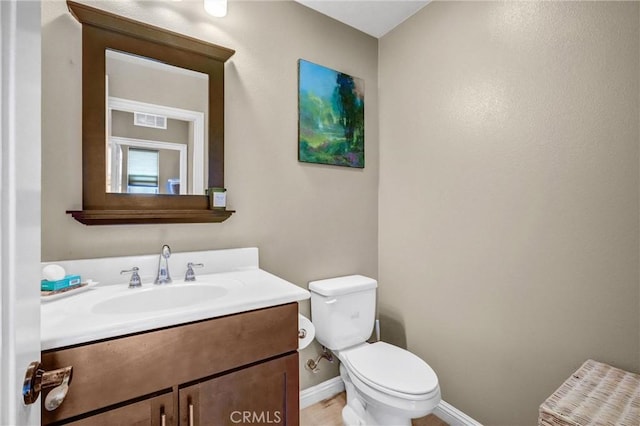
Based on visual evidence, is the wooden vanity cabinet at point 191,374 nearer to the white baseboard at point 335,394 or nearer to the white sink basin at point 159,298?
the white sink basin at point 159,298

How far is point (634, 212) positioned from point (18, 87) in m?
1.68

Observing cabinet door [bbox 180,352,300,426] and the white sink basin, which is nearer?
cabinet door [bbox 180,352,300,426]

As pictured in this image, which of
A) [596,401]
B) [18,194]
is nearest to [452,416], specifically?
[596,401]

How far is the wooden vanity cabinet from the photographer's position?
779 mm

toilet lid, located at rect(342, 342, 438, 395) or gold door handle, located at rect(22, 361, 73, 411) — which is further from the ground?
gold door handle, located at rect(22, 361, 73, 411)

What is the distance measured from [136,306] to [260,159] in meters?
0.89

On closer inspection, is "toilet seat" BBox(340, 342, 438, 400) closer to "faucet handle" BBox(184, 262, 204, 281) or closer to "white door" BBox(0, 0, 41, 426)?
"faucet handle" BBox(184, 262, 204, 281)

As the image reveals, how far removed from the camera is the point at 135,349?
0.83 metres

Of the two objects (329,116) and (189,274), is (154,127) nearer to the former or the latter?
(189,274)

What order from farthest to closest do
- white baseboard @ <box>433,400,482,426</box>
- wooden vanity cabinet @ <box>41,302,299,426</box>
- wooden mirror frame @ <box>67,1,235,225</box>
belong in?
white baseboard @ <box>433,400,482,426</box>, wooden mirror frame @ <box>67,1,235,225</box>, wooden vanity cabinet @ <box>41,302,299,426</box>

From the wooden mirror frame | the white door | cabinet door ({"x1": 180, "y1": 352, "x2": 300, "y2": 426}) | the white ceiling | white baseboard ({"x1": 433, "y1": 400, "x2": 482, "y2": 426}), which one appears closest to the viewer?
the white door

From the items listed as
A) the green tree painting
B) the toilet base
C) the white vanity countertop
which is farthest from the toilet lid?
the green tree painting

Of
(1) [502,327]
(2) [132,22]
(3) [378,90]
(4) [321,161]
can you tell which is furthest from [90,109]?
(1) [502,327]

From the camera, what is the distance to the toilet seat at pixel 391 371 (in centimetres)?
126
